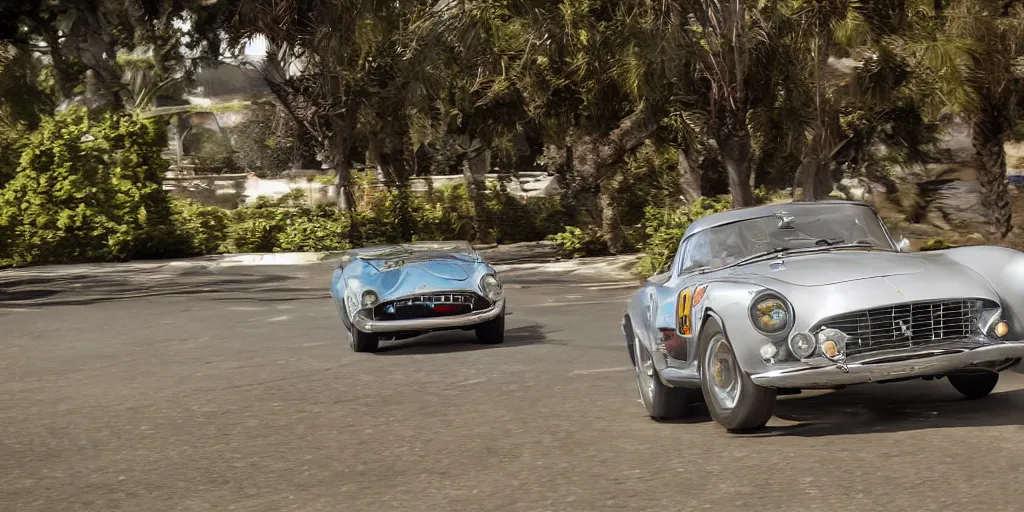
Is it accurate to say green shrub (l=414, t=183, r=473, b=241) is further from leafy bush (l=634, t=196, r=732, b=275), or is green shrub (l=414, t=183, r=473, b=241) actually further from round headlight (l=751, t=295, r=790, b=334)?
round headlight (l=751, t=295, r=790, b=334)

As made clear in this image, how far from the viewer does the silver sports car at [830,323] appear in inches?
283

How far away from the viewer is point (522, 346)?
14.2 meters

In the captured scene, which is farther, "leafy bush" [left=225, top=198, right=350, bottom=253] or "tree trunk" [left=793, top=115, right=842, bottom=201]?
"leafy bush" [left=225, top=198, right=350, bottom=253]

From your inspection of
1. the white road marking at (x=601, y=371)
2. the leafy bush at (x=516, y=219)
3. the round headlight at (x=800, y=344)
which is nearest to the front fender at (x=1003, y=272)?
the round headlight at (x=800, y=344)

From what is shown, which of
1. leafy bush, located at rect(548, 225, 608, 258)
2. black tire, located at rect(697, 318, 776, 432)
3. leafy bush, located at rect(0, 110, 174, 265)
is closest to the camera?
black tire, located at rect(697, 318, 776, 432)

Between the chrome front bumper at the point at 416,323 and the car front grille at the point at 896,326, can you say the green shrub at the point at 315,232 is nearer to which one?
the chrome front bumper at the point at 416,323

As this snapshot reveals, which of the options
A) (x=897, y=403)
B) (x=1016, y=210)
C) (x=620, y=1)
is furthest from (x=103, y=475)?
(x=1016, y=210)

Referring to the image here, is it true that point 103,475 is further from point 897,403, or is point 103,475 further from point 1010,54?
point 1010,54

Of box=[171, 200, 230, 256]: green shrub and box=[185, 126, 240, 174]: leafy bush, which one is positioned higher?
box=[185, 126, 240, 174]: leafy bush

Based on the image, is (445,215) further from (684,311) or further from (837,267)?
(837,267)

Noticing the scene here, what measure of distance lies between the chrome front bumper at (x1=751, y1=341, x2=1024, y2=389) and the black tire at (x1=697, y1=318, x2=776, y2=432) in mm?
192

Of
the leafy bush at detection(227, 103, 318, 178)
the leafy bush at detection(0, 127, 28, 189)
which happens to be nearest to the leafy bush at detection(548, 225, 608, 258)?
the leafy bush at detection(0, 127, 28, 189)

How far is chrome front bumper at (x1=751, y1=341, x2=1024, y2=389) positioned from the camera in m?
7.14

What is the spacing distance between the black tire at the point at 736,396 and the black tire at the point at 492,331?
6424mm
